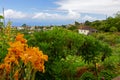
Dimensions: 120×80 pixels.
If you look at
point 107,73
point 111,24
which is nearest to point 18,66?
point 107,73

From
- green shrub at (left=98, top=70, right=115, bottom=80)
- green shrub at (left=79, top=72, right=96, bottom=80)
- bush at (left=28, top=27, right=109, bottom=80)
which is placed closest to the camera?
bush at (left=28, top=27, right=109, bottom=80)

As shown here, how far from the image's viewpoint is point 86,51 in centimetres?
846

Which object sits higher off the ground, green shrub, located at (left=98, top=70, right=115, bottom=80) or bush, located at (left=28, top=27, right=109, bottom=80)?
bush, located at (left=28, top=27, right=109, bottom=80)

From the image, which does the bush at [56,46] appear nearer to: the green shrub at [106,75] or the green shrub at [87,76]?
the green shrub at [87,76]

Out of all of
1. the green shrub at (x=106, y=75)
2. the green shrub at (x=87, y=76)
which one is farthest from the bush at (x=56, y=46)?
the green shrub at (x=106, y=75)

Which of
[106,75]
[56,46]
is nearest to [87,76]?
[106,75]

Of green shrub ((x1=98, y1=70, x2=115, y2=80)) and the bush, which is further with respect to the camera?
green shrub ((x1=98, y1=70, x2=115, y2=80))

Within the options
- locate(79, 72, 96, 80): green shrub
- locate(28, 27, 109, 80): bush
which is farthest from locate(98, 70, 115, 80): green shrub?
locate(28, 27, 109, 80): bush

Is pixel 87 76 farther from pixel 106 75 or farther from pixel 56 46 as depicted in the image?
pixel 56 46

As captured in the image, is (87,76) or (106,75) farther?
(106,75)

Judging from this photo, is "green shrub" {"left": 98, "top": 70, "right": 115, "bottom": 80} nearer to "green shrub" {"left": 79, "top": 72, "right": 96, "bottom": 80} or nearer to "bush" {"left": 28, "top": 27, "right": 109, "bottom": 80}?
"green shrub" {"left": 79, "top": 72, "right": 96, "bottom": 80}

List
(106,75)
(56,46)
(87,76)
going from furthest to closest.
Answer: (106,75) → (87,76) → (56,46)

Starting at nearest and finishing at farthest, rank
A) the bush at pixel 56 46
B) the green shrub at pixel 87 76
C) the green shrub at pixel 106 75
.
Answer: the bush at pixel 56 46
the green shrub at pixel 87 76
the green shrub at pixel 106 75

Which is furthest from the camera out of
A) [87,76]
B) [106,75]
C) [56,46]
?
[106,75]
